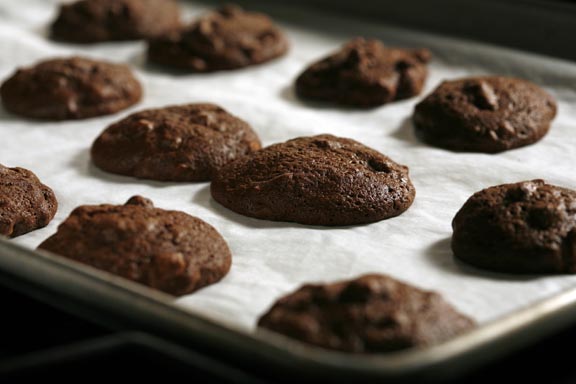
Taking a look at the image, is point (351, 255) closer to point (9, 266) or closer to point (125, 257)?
point (125, 257)

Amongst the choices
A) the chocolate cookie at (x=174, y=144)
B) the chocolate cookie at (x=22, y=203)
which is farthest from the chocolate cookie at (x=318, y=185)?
the chocolate cookie at (x=22, y=203)

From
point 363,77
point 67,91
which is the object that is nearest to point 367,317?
point 363,77

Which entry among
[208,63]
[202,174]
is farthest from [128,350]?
[208,63]

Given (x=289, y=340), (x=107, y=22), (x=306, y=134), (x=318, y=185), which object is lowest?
(x=107, y=22)

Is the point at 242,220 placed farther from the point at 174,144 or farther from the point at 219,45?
the point at 219,45

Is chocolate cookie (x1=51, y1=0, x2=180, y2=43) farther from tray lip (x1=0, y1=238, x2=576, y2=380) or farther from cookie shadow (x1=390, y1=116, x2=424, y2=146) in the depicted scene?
tray lip (x1=0, y1=238, x2=576, y2=380)

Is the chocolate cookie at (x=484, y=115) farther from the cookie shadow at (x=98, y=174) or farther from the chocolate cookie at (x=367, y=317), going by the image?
the chocolate cookie at (x=367, y=317)
